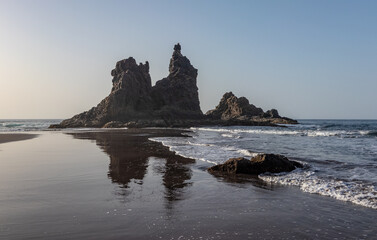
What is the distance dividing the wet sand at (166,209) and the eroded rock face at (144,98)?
68480mm

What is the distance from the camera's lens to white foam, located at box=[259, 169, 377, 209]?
23.9ft

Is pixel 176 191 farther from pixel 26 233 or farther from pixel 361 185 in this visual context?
pixel 361 185

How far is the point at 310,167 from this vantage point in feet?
39.1

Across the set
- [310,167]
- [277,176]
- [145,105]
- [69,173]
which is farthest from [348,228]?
[145,105]

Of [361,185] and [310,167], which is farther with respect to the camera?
[310,167]

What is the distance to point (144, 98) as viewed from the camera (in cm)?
10219

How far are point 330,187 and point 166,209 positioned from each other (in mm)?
4823

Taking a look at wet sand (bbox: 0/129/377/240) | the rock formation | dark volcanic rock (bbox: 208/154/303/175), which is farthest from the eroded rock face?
wet sand (bbox: 0/129/377/240)

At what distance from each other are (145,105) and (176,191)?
93.3 m

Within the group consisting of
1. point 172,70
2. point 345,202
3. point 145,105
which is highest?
point 172,70

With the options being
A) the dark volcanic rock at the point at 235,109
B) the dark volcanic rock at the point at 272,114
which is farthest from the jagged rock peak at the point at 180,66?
the dark volcanic rock at the point at 272,114

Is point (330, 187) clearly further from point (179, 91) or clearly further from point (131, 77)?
point (179, 91)

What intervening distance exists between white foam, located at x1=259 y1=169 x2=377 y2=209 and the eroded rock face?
224 ft

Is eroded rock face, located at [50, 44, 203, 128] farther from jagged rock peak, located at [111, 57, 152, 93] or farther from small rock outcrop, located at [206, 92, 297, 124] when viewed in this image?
small rock outcrop, located at [206, 92, 297, 124]
